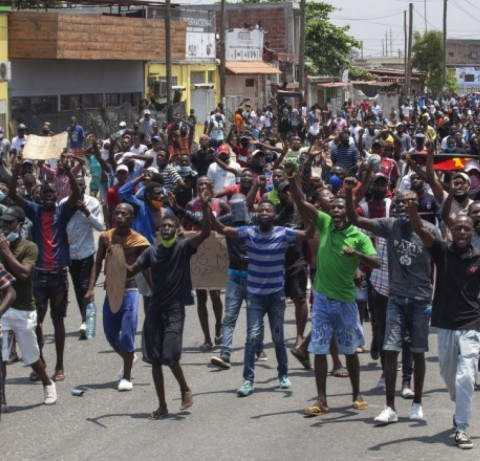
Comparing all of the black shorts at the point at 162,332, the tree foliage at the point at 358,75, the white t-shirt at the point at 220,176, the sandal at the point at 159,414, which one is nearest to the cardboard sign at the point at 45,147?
the white t-shirt at the point at 220,176

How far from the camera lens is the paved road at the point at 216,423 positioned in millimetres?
8305

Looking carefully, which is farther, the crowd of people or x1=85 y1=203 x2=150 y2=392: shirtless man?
x1=85 y1=203 x2=150 y2=392: shirtless man

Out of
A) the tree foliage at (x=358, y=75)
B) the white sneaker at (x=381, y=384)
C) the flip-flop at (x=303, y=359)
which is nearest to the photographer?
the white sneaker at (x=381, y=384)

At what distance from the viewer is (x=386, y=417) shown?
8.91 meters

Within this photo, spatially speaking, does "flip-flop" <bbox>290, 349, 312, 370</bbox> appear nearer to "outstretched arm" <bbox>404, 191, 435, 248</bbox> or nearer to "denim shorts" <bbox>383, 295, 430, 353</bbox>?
"denim shorts" <bbox>383, 295, 430, 353</bbox>

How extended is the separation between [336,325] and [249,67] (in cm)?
4209

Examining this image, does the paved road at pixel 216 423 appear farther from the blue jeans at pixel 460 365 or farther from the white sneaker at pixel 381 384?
the blue jeans at pixel 460 365

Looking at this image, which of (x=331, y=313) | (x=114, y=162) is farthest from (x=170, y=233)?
(x=114, y=162)

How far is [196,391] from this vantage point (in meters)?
10.2

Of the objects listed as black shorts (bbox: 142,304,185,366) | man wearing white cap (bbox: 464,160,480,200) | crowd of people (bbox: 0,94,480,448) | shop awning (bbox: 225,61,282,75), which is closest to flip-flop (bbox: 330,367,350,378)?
crowd of people (bbox: 0,94,480,448)

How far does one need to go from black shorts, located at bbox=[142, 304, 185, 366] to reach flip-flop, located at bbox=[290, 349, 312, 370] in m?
1.63

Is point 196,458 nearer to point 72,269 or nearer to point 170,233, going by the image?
point 170,233

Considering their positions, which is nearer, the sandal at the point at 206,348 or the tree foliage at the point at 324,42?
the sandal at the point at 206,348

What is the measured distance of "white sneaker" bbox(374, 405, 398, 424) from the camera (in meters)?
8.91
